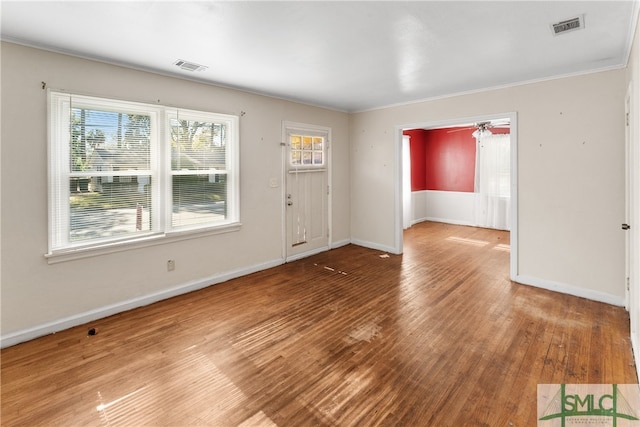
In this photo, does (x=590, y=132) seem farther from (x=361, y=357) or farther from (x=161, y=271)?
(x=161, y=271)

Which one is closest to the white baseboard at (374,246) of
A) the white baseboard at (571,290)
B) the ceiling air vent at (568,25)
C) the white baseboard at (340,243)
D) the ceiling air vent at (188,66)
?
the white baseboard at (340,243)

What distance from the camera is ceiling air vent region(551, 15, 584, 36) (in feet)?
7.76

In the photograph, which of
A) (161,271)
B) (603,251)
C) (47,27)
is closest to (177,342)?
(161,271)

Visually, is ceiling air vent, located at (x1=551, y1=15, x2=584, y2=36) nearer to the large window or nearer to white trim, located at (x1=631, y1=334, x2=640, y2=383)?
white trim, located at (x1=631, y1=334, x2=640, y2=383)

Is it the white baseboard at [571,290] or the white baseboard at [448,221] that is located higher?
the white baseboard at [448,221]

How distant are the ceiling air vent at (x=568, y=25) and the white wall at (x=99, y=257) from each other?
340 centimetres

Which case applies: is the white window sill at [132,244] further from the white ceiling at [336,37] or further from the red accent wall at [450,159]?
the red accent wall at [450,159]

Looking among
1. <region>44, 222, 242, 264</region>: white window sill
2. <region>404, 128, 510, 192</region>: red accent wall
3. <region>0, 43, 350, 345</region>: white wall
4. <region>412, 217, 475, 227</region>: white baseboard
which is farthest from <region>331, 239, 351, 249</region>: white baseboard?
<region>404, 128, 510, 192</region>: red accent wall

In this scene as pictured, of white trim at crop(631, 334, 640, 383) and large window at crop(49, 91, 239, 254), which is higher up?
large window at crop(49, 91, 239, 254)

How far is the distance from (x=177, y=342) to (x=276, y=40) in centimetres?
277

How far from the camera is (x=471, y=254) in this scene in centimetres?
544

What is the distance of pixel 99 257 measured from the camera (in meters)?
3.16

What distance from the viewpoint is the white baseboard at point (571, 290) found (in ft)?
11.1

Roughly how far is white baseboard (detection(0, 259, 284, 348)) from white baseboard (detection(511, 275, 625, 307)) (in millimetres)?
3748
